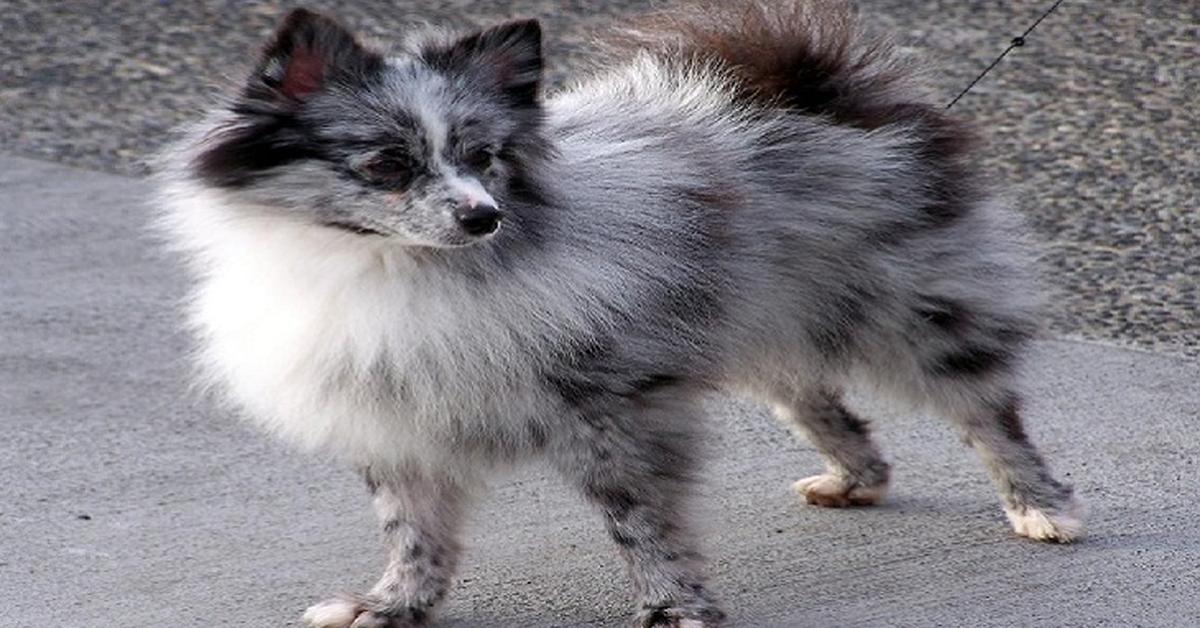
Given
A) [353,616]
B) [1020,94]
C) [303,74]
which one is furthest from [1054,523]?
[1020,94]

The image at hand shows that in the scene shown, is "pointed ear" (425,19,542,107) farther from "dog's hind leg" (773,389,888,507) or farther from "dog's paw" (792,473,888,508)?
"dog's paw" (792,473,888,508)

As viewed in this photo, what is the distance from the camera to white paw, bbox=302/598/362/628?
14.9ft

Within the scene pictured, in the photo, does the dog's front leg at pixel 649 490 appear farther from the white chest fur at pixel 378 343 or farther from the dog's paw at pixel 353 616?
the dog's paw at pixel 353 616

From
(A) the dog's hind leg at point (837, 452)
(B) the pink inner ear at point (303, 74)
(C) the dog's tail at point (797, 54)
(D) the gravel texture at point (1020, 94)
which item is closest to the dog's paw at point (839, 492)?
(A) the dog's hind leg at point (837, 452)

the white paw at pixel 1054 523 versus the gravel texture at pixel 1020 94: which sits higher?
the white paw at pixel 1054 523

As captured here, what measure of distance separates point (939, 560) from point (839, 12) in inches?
54.5

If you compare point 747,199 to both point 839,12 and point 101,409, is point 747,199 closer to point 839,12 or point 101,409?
point 839,12

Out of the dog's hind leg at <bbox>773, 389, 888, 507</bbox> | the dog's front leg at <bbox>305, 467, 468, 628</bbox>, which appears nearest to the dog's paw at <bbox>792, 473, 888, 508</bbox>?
the dog's hind leg at <bbox>773, 389, 888, 507</bbox>

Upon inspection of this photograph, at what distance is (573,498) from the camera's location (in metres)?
5.43

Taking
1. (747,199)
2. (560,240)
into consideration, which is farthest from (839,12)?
(560,240)

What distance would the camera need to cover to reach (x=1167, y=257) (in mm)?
7504

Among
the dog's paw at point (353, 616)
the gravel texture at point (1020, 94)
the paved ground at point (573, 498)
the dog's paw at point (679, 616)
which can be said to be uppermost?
the dog's paw at point (679, 616)

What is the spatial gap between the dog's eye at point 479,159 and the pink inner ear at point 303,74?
334 millimetres

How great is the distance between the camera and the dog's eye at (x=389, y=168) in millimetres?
4098
